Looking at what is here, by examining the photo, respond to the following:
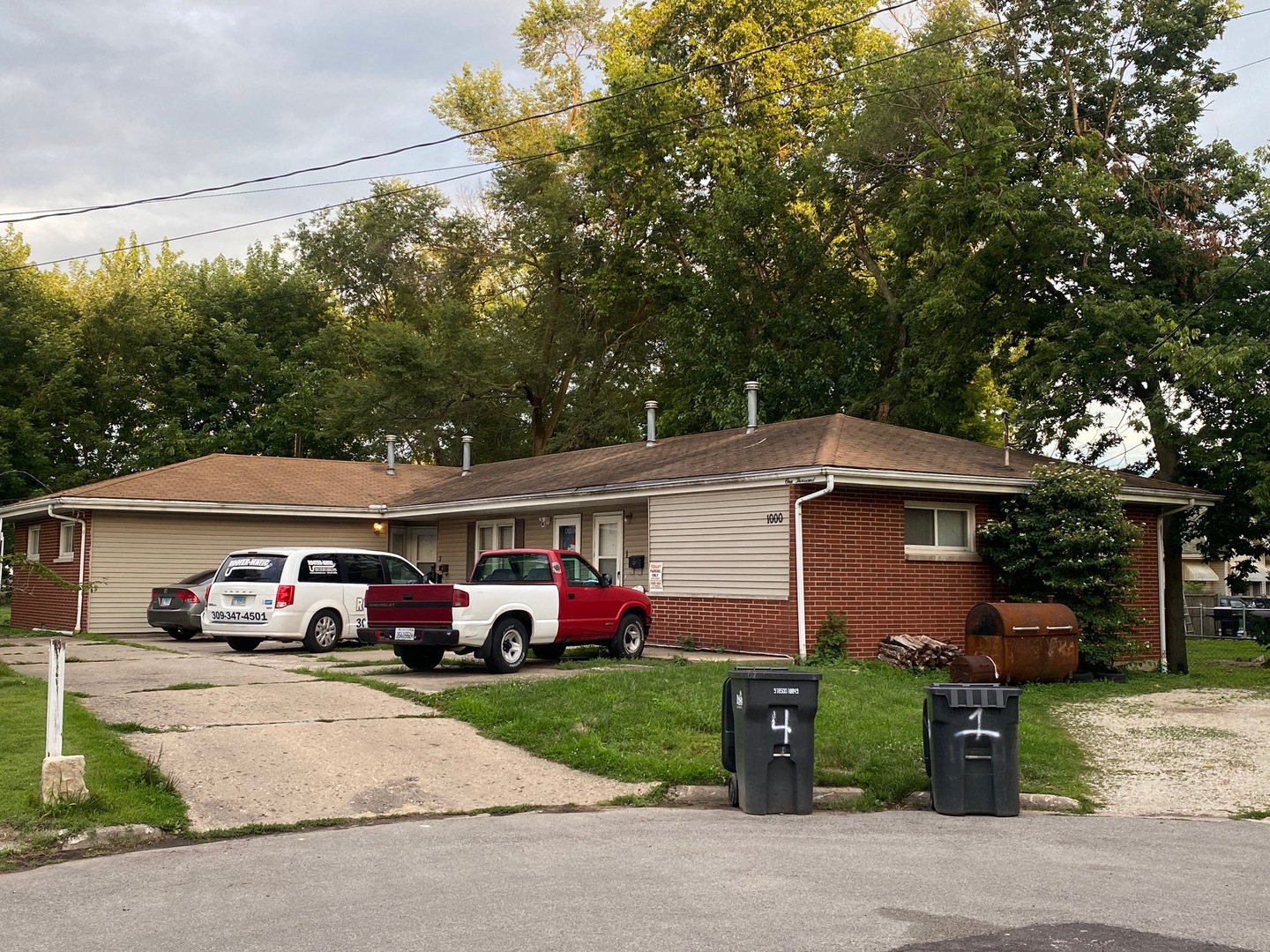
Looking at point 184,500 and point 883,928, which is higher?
point 184,500

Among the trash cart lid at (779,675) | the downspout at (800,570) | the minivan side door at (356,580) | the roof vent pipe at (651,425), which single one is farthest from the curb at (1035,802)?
the roof vent pipe at (651,425)

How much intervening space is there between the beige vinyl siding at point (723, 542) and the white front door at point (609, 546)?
7.12 ft

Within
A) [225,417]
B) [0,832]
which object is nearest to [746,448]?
[0,832]

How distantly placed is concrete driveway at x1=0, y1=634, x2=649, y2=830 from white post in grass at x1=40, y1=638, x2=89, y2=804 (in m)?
0.39

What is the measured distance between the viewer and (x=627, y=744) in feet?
36.5

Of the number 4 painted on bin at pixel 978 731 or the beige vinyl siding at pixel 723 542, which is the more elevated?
the beige vinyl siding at pixel 723 542

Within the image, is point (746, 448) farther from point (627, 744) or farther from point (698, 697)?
point (627, 744)

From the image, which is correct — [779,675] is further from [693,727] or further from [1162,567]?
→ [1162,567]

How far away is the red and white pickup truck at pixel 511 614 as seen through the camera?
622 inches

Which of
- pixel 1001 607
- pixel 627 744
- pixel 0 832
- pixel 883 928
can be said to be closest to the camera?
pixel 883 928

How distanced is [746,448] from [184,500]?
12232mm

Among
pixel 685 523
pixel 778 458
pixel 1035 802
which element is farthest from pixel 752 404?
pixel 1035 802

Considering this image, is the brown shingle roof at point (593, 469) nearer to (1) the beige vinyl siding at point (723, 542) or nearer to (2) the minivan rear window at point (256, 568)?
(1) the beige vinyl siding at point (723, 542)

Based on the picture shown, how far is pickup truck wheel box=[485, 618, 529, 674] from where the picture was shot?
16.3 m
